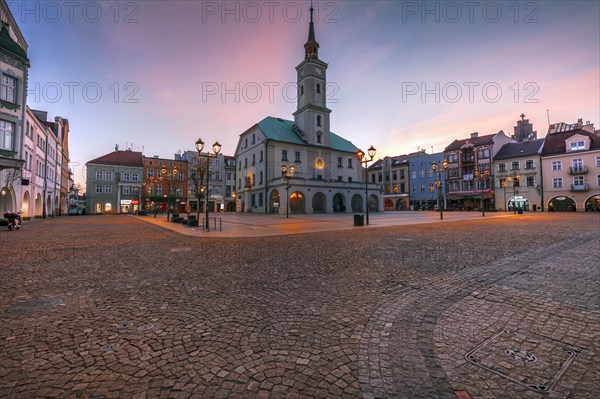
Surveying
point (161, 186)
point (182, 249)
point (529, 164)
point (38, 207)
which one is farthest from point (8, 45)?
point (529, 164)

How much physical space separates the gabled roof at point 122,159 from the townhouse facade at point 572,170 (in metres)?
83.0

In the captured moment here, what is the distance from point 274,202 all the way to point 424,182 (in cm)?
4185

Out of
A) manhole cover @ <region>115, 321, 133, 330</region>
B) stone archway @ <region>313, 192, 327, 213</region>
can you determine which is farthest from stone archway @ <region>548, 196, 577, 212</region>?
manhole cover @ <region>115, 321, 133, 330</region>

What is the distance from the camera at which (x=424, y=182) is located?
66.2m

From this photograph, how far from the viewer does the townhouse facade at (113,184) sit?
5806cm

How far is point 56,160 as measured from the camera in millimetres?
44719

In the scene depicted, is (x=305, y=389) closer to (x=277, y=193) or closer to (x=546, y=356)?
(x=546, y=356)

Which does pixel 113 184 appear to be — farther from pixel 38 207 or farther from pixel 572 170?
pixel 572 170

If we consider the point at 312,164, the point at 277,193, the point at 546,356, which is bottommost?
the point at 546,356

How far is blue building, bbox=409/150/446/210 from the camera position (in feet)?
210

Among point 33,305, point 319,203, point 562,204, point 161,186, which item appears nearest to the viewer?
point 33,305

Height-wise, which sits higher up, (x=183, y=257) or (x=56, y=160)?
(x=56, y=160)

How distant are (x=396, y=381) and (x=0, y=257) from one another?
11689mm

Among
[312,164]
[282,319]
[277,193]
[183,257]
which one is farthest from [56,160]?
[282,319]
